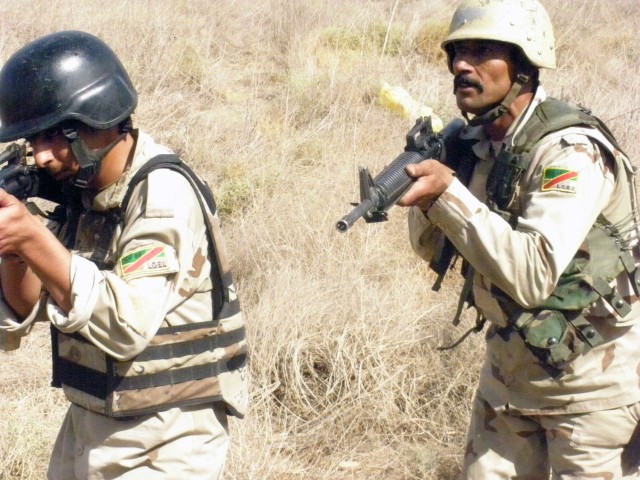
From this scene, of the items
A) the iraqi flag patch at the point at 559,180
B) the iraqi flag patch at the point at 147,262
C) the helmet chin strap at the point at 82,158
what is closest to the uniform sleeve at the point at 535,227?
the iraqi flag patch at the point at 559,180

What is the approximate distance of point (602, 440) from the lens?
275cm

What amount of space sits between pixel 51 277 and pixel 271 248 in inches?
128

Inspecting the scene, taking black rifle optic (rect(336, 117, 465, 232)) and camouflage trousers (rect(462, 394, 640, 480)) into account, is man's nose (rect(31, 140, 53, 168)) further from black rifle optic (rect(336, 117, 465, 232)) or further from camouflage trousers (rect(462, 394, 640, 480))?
camouflage trousers (rect(462, 394, 640, 480))

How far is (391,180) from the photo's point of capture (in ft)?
7.88

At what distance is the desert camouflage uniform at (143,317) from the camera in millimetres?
2057

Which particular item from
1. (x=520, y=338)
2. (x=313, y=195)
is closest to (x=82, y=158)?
(x=520, y=338)

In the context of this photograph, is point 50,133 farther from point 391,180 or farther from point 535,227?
point 535,227

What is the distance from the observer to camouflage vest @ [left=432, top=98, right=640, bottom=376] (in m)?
2.67

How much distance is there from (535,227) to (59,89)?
1.28 m

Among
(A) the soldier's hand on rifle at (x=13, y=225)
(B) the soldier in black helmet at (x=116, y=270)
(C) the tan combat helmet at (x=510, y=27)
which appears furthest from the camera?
(C) the tan combat helmet at (x=510, y=27)

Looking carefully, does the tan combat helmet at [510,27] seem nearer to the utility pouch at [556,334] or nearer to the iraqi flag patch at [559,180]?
the iraqi flag patch at [559,180]

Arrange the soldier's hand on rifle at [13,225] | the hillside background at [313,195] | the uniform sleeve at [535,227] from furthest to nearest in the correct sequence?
the hillside background at [313,195], the uniform sleeve at [535,227], the soldier's hand on rifle at [13,225]

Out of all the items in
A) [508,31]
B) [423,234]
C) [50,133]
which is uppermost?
[508,31]

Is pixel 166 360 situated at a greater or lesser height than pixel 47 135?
lesser
